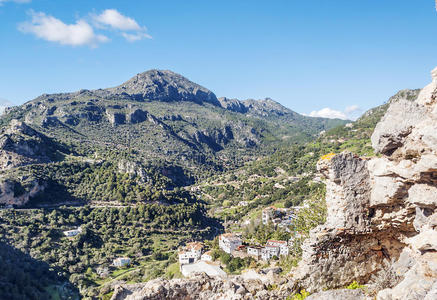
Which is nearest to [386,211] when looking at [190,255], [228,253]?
[228,253]

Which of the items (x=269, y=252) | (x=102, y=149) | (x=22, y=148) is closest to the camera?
(x=269, y=252)

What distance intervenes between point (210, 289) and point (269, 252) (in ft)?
112

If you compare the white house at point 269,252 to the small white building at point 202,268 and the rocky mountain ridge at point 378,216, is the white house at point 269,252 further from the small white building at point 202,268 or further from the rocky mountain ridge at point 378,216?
the rocky mountain ridge at point 378,216

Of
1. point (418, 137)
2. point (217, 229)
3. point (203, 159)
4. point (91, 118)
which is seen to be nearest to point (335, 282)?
point (418, 137)

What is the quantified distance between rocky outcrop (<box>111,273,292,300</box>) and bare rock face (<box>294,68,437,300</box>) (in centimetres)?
107

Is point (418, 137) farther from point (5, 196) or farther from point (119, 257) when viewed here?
point (5, 196)

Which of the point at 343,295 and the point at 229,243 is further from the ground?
the point at 343,295

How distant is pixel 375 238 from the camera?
29.9ft

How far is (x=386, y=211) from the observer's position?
27.7 feet

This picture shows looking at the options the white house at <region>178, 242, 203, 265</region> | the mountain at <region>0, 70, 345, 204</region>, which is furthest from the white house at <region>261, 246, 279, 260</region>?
the mountain at <region>0, 70, 345, 204</region>

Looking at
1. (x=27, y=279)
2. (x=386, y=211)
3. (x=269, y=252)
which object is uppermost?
(x=386, y=211)

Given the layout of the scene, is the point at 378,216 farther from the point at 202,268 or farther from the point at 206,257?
the point at 206,257

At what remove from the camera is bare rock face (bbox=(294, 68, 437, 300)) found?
6.80m

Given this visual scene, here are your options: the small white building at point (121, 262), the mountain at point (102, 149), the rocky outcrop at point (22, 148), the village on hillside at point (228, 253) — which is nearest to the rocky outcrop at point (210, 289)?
the village on hillside at point (228, 253)
